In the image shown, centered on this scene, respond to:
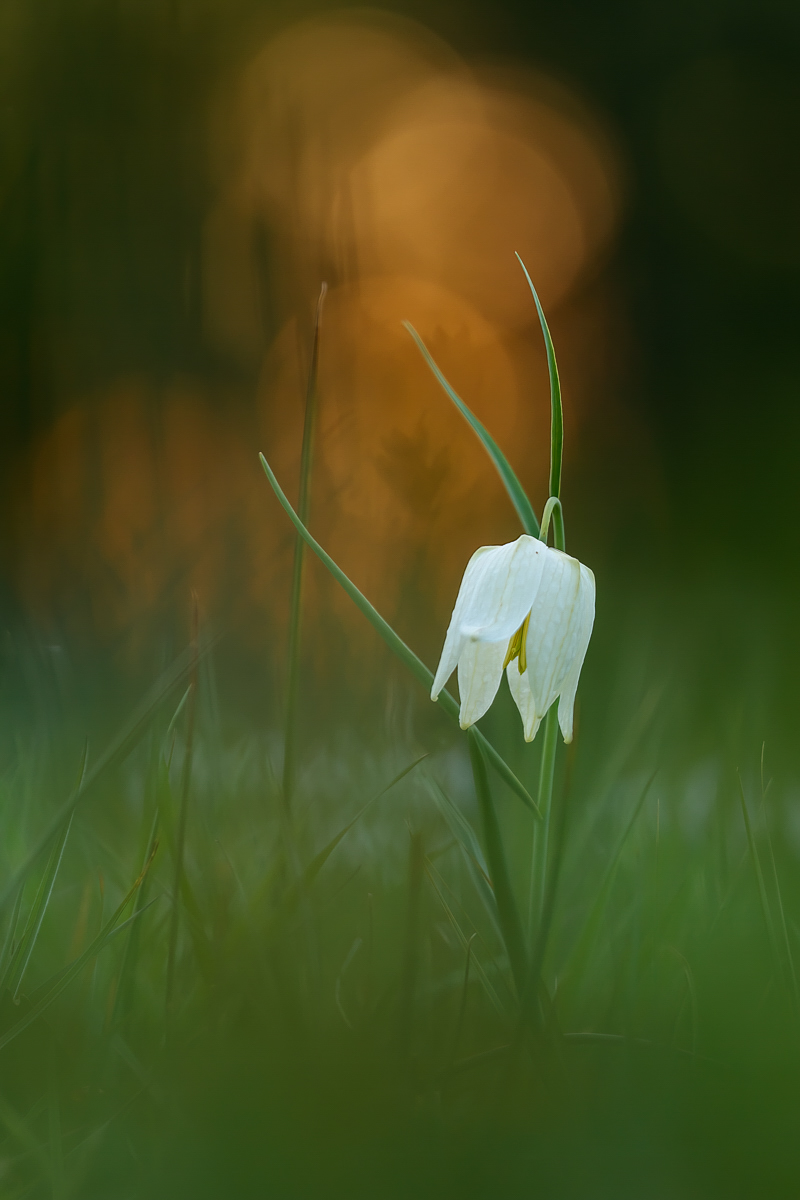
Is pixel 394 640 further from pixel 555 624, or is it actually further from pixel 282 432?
pixel 282 432

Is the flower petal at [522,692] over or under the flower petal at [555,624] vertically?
under

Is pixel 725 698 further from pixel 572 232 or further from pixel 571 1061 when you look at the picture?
pixel 572 232

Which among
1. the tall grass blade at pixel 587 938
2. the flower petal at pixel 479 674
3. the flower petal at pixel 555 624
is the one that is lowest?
the tall grass blade at pixel 587 938

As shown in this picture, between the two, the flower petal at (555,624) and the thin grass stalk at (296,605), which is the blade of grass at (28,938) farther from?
the flower petal at (555,624)

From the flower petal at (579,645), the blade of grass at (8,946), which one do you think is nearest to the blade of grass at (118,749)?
the blade of grass at (8,946)

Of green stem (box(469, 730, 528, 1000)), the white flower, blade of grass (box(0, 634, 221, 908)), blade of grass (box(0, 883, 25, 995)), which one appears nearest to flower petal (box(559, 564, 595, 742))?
the white flower

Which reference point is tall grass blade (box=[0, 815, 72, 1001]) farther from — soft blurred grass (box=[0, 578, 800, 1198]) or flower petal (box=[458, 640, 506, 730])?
flower petal (box=[458, 640, 506, 730])

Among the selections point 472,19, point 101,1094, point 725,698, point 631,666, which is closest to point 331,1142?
point 101,1094

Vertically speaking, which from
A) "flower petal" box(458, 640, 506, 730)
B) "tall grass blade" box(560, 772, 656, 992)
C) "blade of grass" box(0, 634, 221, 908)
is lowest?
"tall grass blade" box(560, 772, 656, 992)
